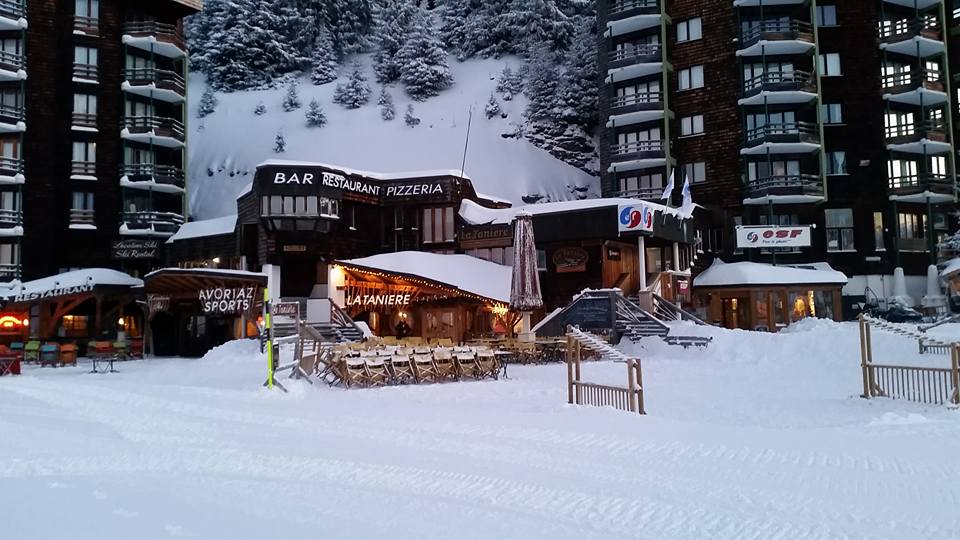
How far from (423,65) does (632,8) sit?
30.6 metres

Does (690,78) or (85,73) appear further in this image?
(690,78)

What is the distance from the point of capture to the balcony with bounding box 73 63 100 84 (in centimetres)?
4128

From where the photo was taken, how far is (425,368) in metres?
18.3

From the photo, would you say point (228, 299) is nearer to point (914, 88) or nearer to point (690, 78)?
point (690, 78)

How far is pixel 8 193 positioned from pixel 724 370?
121ft

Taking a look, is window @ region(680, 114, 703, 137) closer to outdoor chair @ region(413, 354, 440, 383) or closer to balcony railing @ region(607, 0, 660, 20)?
balcony railing @ region(607, 0, 660, 20)

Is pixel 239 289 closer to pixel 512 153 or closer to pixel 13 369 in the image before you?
pixel 13 369

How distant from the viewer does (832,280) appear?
3456 centimetres

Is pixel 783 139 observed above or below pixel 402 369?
above

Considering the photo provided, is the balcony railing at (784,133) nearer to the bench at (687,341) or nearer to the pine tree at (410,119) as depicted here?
the bench at (687,341)

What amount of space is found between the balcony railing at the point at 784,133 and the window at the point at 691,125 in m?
2.81

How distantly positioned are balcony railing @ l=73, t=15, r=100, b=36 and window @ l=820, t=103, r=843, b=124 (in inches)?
1595

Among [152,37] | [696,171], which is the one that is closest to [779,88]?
[696,171]


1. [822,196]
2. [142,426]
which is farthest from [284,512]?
[822,196]
